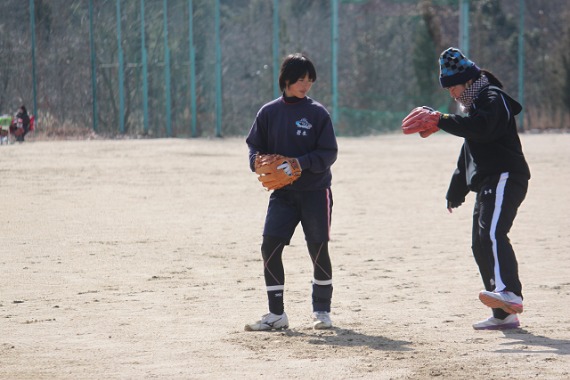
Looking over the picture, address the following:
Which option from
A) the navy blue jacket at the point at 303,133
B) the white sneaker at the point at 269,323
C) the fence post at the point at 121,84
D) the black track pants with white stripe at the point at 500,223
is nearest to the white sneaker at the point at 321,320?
the white sneaker at the point at 269,323

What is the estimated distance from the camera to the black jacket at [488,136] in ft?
19.8

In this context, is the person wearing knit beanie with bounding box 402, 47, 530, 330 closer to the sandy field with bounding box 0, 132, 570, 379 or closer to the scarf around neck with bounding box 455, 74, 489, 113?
the scarf around neck with bounding box 455, 74, 489, 113

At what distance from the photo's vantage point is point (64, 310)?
23.1 feet

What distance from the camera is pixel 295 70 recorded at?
623 cm

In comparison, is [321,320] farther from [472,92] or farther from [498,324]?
[472,92]

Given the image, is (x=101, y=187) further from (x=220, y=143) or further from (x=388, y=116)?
(x=388, y=116)

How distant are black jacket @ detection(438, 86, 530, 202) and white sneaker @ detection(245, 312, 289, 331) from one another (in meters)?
1.37

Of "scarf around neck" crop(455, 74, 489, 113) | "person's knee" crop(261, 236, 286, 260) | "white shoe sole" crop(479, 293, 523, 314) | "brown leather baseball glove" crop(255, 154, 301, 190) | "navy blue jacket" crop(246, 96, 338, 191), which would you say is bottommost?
"white shoe sole" crop(479, 293, 523, 314)

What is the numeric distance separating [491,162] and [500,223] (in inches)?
13.9

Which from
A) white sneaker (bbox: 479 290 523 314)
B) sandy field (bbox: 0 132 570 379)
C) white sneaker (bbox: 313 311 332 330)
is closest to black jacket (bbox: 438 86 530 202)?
white sneaker (bbox: 479 290 523 314)

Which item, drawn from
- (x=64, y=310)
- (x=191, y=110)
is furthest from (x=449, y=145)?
(x=64, y=310)

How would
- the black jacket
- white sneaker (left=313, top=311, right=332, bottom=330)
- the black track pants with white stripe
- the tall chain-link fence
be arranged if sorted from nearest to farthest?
1. the black jacket
2. the black track pants with white stripe
3. white sneaker (left=313, top=311, right=332, bottom=330)
4. the tall chain-link fence

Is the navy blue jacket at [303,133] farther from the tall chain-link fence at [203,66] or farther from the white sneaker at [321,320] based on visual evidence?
the tall chain-link fence at [203,66]

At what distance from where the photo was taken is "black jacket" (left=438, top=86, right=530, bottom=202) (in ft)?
19.8
